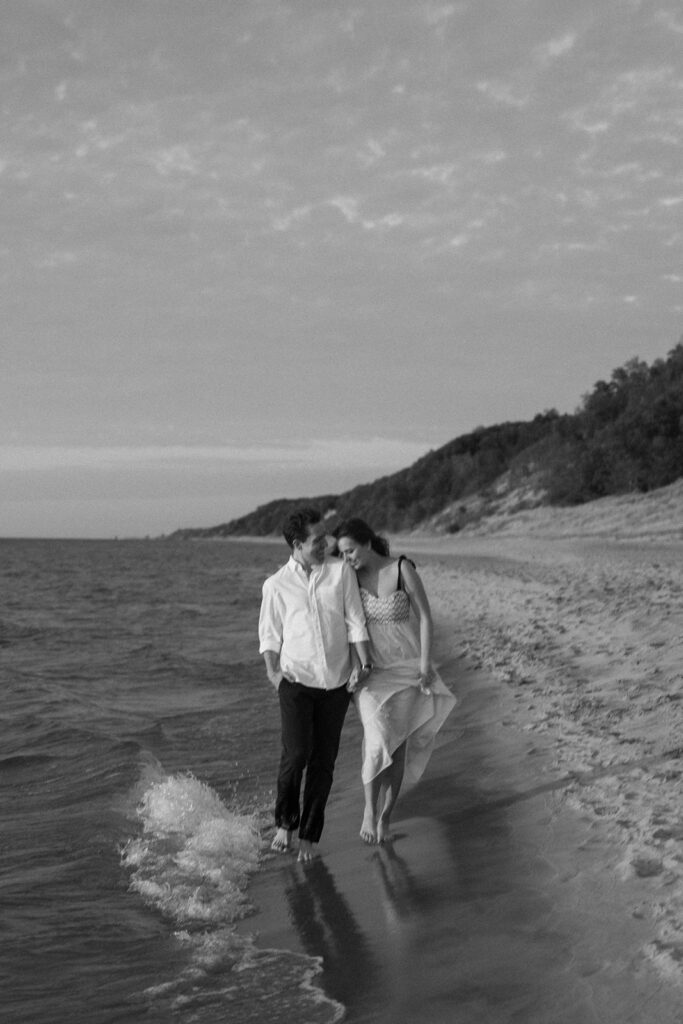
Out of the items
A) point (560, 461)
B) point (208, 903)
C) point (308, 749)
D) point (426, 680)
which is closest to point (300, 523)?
point (426, 680)

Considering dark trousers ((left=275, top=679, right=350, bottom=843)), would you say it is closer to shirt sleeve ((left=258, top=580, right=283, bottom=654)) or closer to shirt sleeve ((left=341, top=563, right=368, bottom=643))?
shirt sleeve ((left=258, top=580, right=283, bottom=654))

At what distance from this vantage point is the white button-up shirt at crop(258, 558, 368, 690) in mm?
5602

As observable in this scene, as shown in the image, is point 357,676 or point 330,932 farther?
point 357,676

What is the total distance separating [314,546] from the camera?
5.57m

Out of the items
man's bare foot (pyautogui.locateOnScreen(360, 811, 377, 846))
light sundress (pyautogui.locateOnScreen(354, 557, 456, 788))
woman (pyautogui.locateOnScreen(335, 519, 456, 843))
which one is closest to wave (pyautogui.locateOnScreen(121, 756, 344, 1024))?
man's bare foot (pyautogui.locateOnScreen(360, 811, 377, 846))

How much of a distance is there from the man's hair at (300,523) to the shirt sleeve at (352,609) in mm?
291

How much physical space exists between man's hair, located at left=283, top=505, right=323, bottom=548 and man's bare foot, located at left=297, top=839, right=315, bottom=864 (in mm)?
1725

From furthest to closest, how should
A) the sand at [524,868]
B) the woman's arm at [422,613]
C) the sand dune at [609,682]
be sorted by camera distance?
the woman's arm at [422,613]
the sand dune at [609,682]
the sand at [524,868]

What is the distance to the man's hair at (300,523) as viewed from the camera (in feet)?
18.3

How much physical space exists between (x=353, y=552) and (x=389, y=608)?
385 millimetres

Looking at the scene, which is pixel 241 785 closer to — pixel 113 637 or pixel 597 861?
pixel 597 861

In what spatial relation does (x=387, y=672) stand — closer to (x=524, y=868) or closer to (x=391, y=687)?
(x=391, y=687)

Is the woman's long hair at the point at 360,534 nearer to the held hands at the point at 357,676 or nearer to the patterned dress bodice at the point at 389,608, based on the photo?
the patterned dress bodice at the point at 389,608

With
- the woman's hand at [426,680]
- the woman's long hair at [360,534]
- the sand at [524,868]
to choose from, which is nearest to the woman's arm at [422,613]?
the woman's hand at [426,680]
